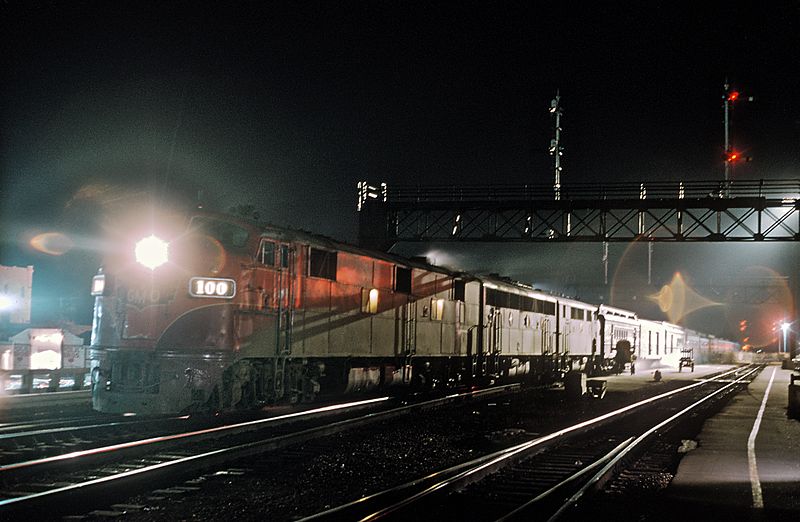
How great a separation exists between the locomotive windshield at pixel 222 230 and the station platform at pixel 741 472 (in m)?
8.98

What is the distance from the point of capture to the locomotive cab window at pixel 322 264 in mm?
18047

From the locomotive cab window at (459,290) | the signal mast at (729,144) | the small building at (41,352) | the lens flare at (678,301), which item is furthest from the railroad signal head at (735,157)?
the lens flare at (678,301)

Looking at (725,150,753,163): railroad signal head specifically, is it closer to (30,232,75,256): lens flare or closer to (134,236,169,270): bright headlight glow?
(134,236,169,270): bright headlight glow

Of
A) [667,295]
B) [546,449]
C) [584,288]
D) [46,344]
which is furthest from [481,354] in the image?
[667,295]

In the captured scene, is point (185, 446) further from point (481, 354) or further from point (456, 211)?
point (456, 211)

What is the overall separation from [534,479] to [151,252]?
843 centimetres

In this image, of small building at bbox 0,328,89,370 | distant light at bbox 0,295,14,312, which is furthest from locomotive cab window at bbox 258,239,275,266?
distant light at bbox 0,295,14,312

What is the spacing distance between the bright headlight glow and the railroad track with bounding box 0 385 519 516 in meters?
3.53

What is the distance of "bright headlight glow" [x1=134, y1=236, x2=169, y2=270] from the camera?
15.2 metres

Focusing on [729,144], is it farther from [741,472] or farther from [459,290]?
[741,472]

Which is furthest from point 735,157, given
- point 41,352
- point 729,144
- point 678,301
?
point 678,301

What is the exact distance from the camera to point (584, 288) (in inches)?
3324

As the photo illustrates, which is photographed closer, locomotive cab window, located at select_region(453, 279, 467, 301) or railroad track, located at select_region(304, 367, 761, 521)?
railroad track, located at select_region(304, 367, 761, 521)

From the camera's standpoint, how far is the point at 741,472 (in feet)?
39.8
